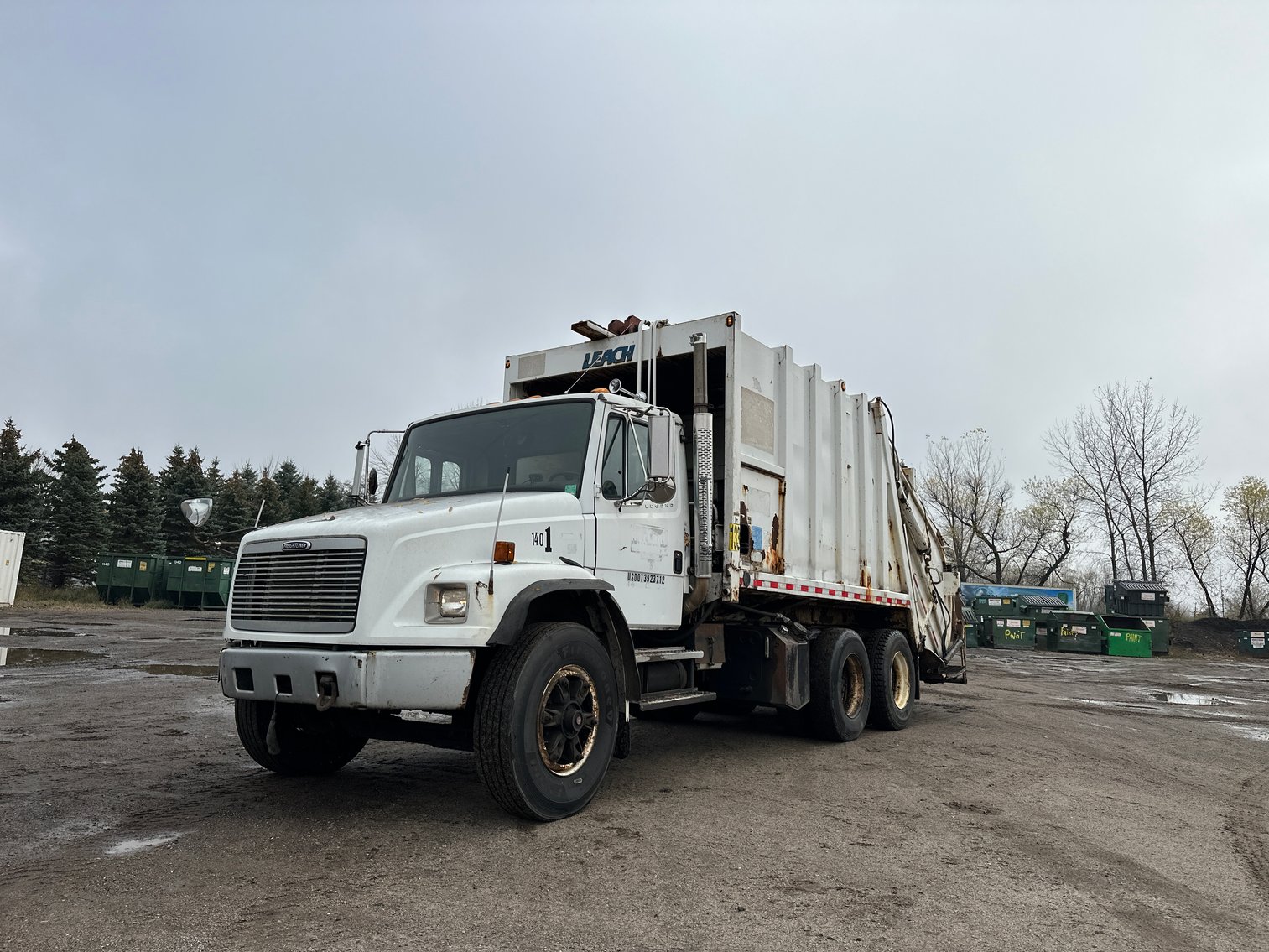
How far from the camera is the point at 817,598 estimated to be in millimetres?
8445

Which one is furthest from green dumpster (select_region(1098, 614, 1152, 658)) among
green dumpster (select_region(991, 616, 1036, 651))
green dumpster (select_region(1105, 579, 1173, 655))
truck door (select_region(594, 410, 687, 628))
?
truck door (select_region(594, 410, 687, 628))

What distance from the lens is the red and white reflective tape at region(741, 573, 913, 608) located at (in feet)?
24.2

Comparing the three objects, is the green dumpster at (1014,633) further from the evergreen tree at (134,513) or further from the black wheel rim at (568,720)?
the evergreen tree at (134,513)

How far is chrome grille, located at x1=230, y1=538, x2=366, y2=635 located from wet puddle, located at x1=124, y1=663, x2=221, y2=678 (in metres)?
8.05

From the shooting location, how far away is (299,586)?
516cm

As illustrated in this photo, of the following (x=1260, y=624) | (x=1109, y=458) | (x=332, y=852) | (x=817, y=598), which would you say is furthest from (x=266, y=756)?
(x=1109, y=458)

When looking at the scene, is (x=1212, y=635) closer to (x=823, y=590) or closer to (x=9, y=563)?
(x=823, y=590)

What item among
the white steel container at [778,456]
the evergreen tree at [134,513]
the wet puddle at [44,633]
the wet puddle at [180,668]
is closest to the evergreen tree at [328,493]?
the evergreen tree at [134,513]

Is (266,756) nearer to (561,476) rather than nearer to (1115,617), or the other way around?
(561,476)

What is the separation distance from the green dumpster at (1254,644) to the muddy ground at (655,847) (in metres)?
27.4

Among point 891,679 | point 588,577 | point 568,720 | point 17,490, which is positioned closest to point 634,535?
point 588,577

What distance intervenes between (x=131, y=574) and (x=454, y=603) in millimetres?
36550

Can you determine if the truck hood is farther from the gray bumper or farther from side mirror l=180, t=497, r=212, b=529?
the gray bumper

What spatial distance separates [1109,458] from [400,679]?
5031cm
